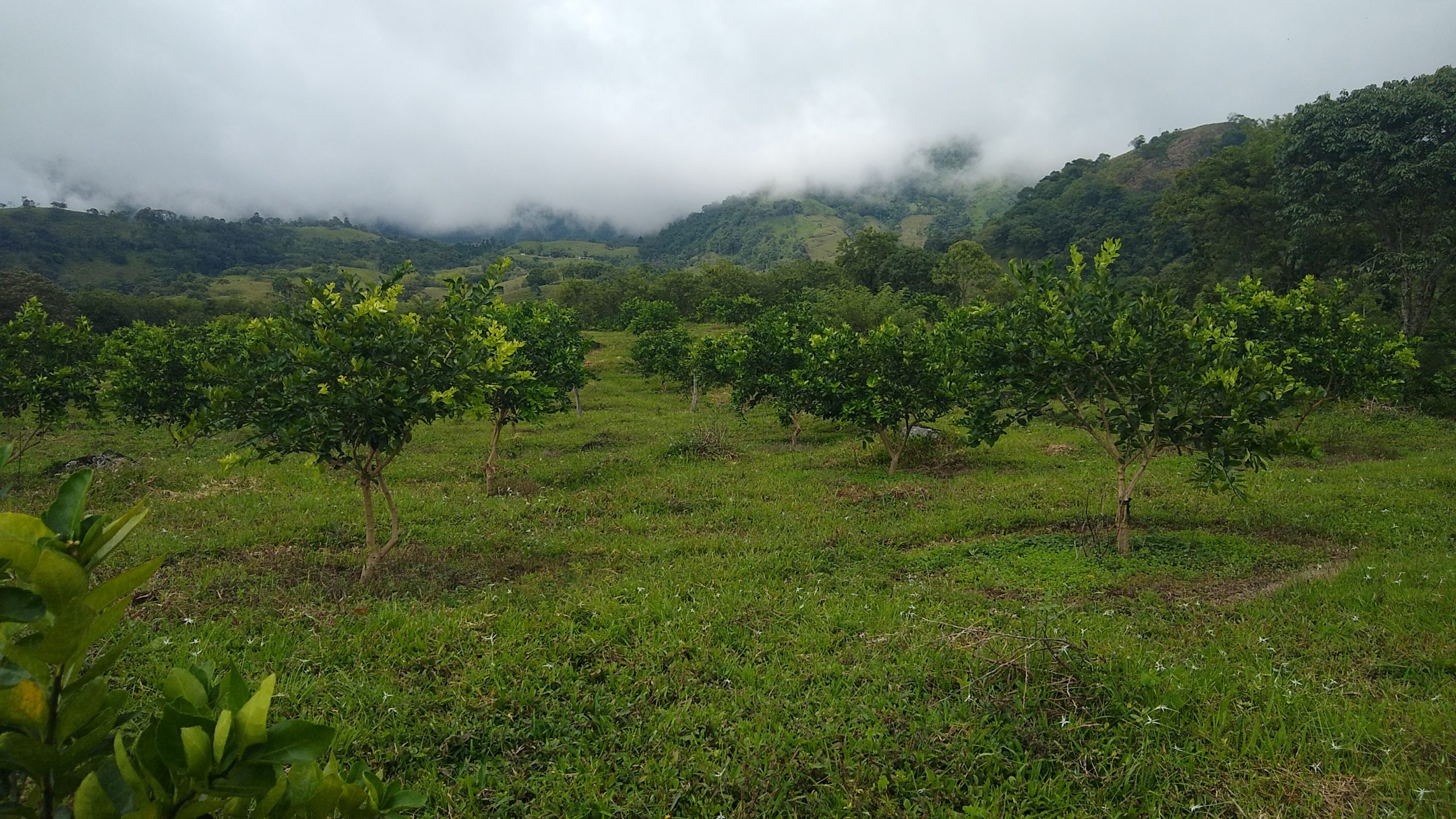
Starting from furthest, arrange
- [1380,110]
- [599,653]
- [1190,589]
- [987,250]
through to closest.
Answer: [987,250], [1380,110], [1190,589], [599,653]

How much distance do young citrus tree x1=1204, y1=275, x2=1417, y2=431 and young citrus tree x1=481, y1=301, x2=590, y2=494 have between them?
50.4ft

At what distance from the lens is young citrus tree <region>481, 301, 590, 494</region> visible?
44.7 ft

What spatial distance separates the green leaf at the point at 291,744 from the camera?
1141 mm

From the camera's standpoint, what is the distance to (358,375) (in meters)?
7.62

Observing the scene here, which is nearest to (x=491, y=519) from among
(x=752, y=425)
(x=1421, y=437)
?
(x=752, y=425)

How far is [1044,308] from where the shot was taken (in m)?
9.20

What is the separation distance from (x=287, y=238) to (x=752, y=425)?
8829 inches

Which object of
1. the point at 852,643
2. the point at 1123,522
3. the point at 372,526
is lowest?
the point at 852,643

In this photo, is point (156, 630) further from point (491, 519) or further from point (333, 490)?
point (333, 490)

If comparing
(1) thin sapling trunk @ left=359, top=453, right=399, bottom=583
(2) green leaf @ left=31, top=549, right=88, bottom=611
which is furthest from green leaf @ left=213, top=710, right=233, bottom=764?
(1) thin sapling trunk @ left=359, top=453, right=399, bottom=583

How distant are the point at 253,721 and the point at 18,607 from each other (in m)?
0.37

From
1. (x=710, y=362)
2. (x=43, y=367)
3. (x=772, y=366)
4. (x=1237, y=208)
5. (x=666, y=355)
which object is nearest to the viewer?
(x=43, y=367)

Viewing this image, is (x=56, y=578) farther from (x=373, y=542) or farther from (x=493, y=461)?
(x=493, y=461)

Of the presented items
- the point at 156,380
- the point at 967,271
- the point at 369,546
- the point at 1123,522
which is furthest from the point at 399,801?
the point at 967,271
